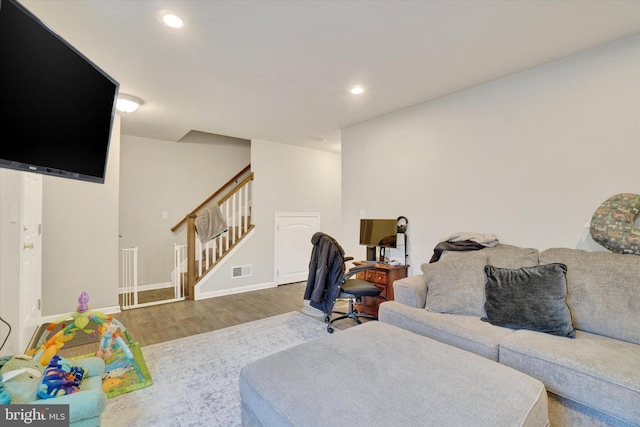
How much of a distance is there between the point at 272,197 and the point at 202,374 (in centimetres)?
320

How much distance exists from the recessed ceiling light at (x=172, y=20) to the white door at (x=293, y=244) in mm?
3406

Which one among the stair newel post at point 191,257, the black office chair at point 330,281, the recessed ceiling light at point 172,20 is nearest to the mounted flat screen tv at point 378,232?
the black office chair at point 330,281

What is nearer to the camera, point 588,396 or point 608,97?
point 588,396

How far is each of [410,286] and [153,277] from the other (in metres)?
4.47

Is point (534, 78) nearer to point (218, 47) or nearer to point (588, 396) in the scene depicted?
point (588, 396)

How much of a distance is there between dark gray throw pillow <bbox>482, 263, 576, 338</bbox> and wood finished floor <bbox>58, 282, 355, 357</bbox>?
1.67m

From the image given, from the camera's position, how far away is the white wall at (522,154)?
213 cm

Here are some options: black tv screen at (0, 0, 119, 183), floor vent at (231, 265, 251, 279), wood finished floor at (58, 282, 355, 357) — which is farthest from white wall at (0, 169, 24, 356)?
floor vent at (231, 265, 251, 279)

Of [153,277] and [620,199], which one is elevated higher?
[620,199]

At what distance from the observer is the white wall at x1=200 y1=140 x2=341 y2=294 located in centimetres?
471

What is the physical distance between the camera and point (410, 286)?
245cm

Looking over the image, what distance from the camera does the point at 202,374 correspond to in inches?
87.6

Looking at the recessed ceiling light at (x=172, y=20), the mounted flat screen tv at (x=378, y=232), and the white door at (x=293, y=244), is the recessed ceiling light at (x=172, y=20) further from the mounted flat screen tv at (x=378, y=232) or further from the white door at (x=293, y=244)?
the white door at (x=293, y=244)

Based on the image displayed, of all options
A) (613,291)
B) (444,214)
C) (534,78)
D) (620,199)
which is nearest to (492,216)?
(444,214)
